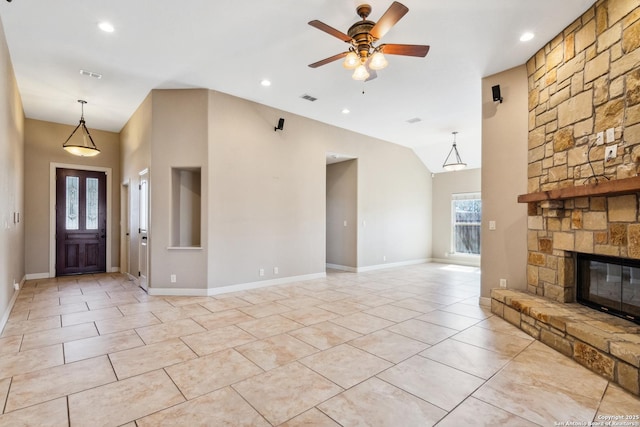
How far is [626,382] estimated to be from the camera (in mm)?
2354

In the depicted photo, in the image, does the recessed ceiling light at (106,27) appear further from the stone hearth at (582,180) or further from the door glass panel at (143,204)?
the stone hearth at (582,180)

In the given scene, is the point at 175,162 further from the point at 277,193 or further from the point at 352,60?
the point at 352,60

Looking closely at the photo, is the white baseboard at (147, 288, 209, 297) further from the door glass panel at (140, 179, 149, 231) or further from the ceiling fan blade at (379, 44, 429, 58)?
the ceiling fan blade at (379, 44, 429, 58)

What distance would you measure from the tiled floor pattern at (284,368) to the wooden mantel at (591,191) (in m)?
1.52

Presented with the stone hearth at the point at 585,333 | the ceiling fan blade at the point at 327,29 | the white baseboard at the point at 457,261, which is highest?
the ceiling fan blade at the point at 327,29

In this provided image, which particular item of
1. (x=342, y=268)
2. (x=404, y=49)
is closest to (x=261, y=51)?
(x=404, y=49)

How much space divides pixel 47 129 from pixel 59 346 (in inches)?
227

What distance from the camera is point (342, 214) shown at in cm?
805

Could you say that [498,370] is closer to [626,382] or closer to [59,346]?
[626,382]

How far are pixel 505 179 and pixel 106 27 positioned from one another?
5.22 m

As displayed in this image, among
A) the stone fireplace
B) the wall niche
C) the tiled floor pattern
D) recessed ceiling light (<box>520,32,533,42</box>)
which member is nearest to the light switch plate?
the stone fireplace

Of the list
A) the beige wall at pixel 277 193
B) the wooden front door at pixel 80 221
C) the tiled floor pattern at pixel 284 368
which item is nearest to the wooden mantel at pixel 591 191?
the tiled floor pattern at pixel 284 368

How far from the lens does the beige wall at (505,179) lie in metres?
4.25

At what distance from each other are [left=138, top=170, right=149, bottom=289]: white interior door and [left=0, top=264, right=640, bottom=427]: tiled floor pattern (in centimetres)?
95
